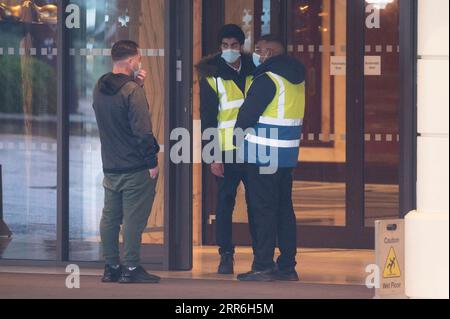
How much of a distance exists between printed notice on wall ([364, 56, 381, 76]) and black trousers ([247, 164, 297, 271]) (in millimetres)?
2324

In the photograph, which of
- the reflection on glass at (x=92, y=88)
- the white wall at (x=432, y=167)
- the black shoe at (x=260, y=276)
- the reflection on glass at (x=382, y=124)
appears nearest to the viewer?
the white wall at (x=432, y=167)

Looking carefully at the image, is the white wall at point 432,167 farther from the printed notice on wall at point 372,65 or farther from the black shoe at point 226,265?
the printed notice on wall at point 372,65

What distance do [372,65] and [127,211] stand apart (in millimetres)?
3548

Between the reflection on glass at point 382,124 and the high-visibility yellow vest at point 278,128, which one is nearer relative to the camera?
the high-visibility yellow vest at point 278,128

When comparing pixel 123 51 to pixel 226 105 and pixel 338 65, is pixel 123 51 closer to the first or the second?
pixel 226 105

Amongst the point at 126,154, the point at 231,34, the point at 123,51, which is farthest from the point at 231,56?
the point at 126,154

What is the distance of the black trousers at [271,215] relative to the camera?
11500 millimetres

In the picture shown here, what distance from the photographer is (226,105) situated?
39.4 feet

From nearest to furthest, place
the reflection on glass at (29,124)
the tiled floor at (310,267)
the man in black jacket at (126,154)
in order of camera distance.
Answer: the man in black jacket at (126,154) < the tiled floor at (310,267) < the reflection on glass at (29,124)

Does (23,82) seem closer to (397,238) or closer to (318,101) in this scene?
(318,101)

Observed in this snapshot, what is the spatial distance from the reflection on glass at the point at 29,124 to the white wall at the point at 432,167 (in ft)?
12.9

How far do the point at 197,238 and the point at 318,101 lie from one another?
1.86 meters

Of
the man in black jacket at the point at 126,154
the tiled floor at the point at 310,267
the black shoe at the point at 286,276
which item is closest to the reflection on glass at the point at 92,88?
the tiled floor at the point at 310,267

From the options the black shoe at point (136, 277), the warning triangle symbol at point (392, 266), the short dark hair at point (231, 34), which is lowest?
the black shoe at point (136, 277)
